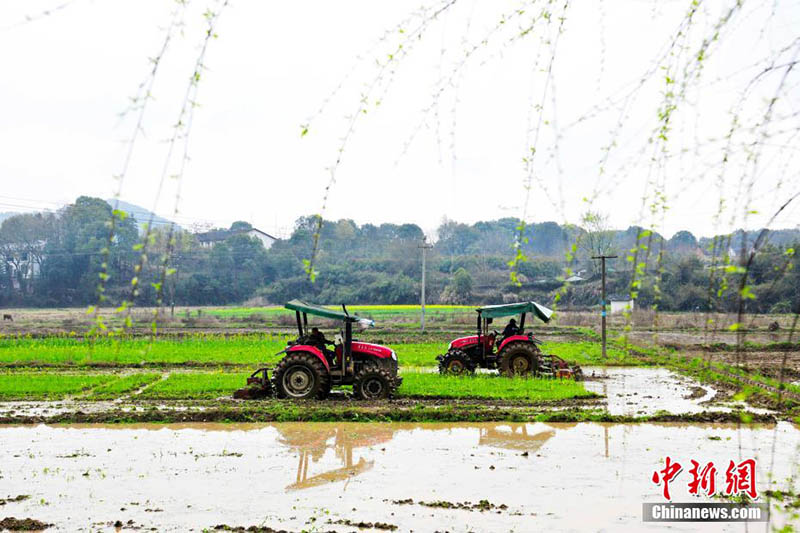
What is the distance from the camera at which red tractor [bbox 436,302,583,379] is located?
61.4ft

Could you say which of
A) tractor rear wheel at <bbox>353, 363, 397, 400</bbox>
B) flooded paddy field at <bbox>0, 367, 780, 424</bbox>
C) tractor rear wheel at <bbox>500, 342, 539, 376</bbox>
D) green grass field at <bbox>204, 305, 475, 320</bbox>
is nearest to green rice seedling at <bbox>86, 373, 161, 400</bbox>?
flooded paddy field at <bbox>0, 367, 780, 424</bbox>

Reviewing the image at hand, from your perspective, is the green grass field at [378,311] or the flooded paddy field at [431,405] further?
the green grass field at [378,311]

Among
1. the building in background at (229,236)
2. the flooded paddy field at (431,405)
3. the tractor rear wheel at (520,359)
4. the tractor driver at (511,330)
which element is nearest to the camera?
the flooded paddy field at (431,405)

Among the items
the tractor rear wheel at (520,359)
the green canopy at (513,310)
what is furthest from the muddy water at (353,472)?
the green canopy at (513,310)

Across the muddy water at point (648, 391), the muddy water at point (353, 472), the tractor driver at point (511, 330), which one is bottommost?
the muddy water at point (353, 472)

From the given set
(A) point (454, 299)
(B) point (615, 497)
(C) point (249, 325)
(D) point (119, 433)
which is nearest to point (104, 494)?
(D) point (119, 433)

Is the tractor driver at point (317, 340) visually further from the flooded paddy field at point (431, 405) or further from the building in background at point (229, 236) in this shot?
the building in background at point (229, 236)

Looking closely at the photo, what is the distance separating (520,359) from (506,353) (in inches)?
14.8

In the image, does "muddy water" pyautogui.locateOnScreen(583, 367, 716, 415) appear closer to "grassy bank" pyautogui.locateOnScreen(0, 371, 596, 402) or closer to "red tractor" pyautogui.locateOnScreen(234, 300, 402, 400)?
"grassy bank" pyautogui.locateOnScreen(0, 371, 596, 402)

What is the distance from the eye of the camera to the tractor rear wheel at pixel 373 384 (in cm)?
1570

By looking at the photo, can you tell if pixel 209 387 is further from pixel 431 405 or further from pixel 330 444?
pixel 330 444

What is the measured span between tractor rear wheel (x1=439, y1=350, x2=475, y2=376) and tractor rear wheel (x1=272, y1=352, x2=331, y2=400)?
182 inches

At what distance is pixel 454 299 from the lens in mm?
65250

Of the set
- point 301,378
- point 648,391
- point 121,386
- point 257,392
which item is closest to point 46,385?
point 121,386
